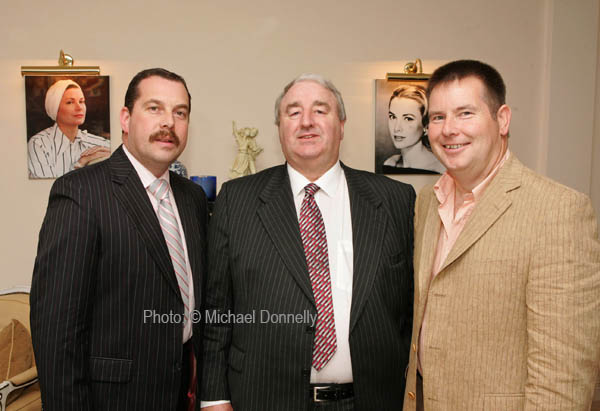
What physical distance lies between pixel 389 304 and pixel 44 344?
122 centimetres

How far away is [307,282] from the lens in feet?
4.95

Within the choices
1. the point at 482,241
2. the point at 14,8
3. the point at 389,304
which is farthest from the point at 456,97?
the point at 14,8

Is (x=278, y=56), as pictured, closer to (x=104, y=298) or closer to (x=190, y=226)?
(x=190, y=226)

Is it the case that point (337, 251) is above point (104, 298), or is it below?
above

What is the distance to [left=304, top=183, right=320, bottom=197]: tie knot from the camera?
169 centimetres

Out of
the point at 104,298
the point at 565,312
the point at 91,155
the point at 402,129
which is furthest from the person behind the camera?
the point at 402,129

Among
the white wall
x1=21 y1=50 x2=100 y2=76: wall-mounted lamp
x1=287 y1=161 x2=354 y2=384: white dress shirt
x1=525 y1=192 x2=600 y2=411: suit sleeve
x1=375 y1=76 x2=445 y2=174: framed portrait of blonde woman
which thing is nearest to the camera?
x1=525 y1=192 x2=600 y2=411: suit sleeve

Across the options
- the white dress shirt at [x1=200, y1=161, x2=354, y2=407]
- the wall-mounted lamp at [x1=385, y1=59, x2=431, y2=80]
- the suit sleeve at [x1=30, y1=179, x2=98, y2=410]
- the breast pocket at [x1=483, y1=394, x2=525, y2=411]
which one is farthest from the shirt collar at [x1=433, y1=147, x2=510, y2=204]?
the wall-mounted lamp at [x1=385, y1=59, x2=431, y2=80]

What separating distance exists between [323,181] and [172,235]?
66 cm

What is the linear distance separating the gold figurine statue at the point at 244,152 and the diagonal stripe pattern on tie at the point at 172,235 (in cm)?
115

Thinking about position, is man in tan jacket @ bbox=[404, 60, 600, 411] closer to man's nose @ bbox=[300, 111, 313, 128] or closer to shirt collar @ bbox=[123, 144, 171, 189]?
man's nose @ bbox=[300, 111, 313, 128]

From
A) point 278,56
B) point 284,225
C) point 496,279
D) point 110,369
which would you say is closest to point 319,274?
point 284,225

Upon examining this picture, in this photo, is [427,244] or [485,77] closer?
[485,77]

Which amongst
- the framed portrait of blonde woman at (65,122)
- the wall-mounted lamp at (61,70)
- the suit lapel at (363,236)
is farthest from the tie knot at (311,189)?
the wall-mounted lamp at (61,70)
